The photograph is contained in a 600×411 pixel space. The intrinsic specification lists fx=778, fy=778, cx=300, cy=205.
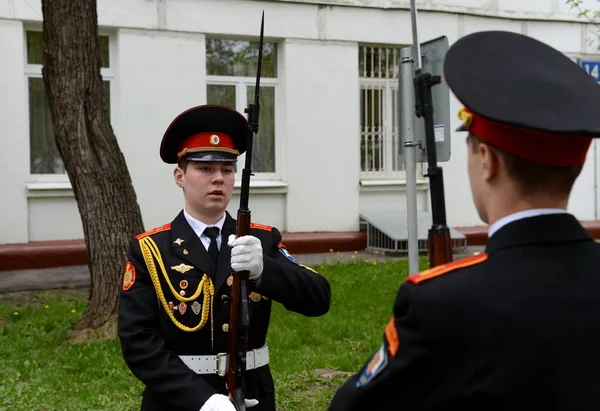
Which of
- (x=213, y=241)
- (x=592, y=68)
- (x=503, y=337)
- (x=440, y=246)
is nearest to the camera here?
(x=503, y=337)

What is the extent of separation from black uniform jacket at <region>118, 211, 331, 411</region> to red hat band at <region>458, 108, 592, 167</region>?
135cm

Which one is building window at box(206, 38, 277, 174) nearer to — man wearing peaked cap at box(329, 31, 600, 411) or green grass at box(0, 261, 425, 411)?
green grass at box(0, 261, 425, 411)

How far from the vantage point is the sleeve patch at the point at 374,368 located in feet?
4.67

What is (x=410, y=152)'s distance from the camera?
461 centimetres

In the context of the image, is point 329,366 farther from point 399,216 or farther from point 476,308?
point 399,216

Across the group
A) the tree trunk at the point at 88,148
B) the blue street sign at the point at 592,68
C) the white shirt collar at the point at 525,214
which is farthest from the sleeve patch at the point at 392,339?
the blue street sign at the point at 592,68

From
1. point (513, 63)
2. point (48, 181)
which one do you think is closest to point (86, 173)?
point (48, 181)

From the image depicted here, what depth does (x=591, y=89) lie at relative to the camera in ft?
4.84

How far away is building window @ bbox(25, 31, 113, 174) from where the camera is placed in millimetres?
9703

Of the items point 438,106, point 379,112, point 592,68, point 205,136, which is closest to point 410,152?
point 438,106

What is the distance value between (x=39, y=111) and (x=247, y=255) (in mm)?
8098

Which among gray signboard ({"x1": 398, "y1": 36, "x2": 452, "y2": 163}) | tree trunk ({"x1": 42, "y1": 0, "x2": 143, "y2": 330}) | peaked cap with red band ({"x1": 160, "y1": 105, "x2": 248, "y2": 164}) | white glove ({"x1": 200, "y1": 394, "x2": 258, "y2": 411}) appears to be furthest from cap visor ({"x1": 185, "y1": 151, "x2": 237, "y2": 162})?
tree trunk ({"x1": 42, "y1": 0, "x2": 143, "y2": 330})

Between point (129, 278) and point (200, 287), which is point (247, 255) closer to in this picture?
point (200, 287)

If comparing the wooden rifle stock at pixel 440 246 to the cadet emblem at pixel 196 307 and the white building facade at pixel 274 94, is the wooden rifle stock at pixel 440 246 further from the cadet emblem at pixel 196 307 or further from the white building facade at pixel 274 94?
the white building facade at pixel 274 94
